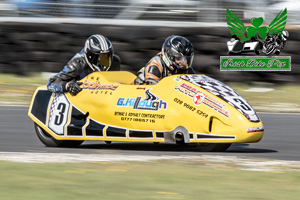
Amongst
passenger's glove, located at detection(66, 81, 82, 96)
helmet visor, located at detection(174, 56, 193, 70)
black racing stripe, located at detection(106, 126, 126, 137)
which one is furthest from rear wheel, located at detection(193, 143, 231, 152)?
passenger's glove, located at detection(66, 81, 82, 96)

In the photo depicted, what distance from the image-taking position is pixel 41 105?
9.98m

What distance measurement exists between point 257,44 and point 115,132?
9.61m

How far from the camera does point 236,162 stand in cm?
Result: 791

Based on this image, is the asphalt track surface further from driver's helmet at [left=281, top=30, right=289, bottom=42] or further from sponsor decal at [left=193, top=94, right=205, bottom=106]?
driver's helmet at [left=281, top=30, right=289, bottom=42]

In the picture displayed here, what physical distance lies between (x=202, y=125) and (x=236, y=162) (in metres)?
0.87

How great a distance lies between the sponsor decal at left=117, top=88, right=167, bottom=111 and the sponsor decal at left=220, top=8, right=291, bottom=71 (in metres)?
8.65

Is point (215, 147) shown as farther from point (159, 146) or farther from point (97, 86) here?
point (97, 86)

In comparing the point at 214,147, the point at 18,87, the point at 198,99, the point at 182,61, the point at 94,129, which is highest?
the point at 182,61

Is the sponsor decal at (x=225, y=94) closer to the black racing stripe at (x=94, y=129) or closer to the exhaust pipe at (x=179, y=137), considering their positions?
the exhaust pipe at (x=179, y=137)

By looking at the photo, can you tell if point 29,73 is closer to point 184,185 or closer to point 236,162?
point 236,162

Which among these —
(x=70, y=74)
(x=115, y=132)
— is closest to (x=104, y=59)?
(x=70, y=74)

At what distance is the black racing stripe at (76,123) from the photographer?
9.56 m

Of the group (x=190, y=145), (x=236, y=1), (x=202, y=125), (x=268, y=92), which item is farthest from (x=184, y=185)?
(x=236, y=1)

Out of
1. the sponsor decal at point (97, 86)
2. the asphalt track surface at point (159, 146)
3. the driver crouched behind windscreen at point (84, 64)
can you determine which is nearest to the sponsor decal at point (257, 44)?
the asphalt track surface at point (159, 146)
